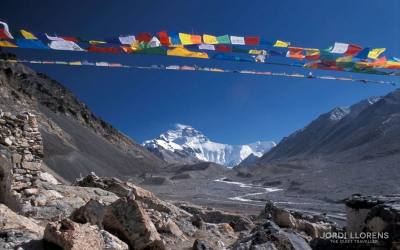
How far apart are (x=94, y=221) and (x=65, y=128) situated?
95.8 meters

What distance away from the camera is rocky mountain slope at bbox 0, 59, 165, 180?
71750 mm

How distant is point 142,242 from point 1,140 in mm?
4515

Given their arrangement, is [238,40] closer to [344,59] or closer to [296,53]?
[296,53]

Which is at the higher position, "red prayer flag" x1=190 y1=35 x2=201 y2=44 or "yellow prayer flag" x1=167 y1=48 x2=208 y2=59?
"red prayer flag" x1=190 y1=35 x2=201 y2=44

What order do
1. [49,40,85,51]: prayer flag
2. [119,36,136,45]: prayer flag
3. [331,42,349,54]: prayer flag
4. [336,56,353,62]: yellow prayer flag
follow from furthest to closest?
[336,56,353,62]: yellow prayer flag < [331,42,349,54]: prayer flag < [119,36,136,45]: prayer flag < [49,40,85,51]: prayer flag

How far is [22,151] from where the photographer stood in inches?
392

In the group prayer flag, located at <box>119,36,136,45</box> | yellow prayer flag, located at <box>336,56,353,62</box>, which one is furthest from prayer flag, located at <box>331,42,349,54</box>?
prayer flag, located at <box>119,36,136,45</box>

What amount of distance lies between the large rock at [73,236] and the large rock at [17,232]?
1.08ft

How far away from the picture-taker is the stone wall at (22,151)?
9680 millimetres

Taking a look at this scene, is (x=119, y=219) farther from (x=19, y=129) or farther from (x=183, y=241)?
(x=19, y=129)

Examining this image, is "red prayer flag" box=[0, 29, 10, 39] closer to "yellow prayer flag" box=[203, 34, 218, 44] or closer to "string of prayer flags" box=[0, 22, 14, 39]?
"string of prayer flags" box=[0, 22, 14, 39]

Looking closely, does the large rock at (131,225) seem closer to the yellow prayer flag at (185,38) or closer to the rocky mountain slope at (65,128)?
the yellow prayer flag at (185,38)

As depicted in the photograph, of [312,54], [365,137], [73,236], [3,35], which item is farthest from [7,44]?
[365,137]

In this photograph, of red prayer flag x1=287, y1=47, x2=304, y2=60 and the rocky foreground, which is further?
red prayer flag x1=287, y1=47, x2=304, y2=60
